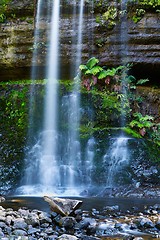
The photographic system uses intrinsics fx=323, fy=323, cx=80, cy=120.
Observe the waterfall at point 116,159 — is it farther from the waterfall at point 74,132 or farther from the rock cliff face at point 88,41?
the rock cliff face at point 88,41

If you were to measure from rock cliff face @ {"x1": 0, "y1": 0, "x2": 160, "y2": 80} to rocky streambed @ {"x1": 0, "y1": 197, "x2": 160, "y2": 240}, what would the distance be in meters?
7.33

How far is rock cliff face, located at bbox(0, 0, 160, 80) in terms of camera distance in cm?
1133

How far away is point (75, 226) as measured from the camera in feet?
14.9

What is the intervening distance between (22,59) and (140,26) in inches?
173

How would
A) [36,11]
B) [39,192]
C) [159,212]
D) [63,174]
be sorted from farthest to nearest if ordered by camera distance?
1. [36,11]
2. [63,174]
3. [39,192]
4. [159,212]

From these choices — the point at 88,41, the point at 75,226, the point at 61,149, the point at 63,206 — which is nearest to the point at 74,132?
the point at 61,149

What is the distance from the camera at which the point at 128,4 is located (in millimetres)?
11672

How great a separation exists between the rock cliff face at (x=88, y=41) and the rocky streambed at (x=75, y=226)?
7329mm

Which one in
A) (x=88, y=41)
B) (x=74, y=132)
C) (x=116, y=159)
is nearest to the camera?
(x=116, y=159)

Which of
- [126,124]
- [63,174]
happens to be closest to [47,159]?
[63,174]

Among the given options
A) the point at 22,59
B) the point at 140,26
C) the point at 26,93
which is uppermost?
the point at 140,26

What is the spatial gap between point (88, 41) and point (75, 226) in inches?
331

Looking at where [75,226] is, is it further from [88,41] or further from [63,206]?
[88,41]

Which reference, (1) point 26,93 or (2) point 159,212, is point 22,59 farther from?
(2) point 159,212
